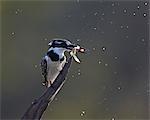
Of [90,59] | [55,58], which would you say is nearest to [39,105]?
[55,58]

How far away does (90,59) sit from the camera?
5.43 metres

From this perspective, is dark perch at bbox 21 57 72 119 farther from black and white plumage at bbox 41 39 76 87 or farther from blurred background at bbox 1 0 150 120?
blurred background at bbox 1 0 150 120

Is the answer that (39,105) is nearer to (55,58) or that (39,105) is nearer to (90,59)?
(55,58)

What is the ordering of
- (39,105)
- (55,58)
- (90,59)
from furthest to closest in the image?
(90,59) < (55,58) < (39,105)

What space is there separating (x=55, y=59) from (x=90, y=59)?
3.13 metres

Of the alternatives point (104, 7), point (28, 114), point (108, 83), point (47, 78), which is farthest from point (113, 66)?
point (28, 114)

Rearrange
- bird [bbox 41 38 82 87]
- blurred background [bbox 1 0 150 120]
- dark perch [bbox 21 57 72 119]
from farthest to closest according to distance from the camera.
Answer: blurred background [bbox 1 0 150 120] → bird [bbox 41 38 82 87] → dark perch [bbox 21 57 72 119]

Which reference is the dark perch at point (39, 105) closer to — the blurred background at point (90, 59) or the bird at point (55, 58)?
the bird at point (55, 58)

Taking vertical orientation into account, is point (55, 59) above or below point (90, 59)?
above

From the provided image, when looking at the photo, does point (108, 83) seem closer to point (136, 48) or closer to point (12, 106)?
point (136, 48)

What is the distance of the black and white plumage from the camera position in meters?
2.09

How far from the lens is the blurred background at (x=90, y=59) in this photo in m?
5.21

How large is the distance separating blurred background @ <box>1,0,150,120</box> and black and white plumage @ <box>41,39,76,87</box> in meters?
2.67

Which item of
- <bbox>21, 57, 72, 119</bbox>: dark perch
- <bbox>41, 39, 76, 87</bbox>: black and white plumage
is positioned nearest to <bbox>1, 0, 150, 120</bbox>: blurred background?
<bbox>41, 39, 76, 87</bbox>: black and white plumage
